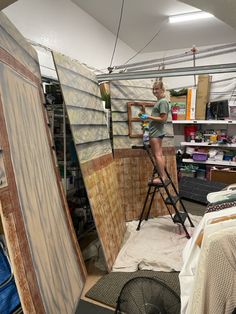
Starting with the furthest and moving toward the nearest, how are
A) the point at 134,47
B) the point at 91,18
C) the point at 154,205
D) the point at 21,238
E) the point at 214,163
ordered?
1. the point at 134,47
2. the point at 214,163
3. the point at 91,18
4. the point at 154,205
5. the point at 21,238

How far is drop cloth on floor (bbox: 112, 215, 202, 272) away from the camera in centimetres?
258

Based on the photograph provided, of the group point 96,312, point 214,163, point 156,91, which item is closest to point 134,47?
point 156,91

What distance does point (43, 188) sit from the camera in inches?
71.9

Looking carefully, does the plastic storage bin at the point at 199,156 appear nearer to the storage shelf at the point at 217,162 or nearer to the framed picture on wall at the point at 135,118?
the storage shelf at the point at 217,162

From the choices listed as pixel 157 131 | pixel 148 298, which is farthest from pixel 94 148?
pixel 148 298

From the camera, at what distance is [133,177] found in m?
3.71

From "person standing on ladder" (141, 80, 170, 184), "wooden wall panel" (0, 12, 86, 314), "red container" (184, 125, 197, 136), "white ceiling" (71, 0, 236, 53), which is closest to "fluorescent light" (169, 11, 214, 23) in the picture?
"white ceiling" (71, 0, 236, 53)

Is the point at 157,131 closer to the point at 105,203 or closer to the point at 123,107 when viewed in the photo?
the point at 123,107

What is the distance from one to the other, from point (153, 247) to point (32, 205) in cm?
189

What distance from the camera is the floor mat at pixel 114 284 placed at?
2.16 meters

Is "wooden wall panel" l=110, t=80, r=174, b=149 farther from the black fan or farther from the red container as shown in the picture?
the black fan

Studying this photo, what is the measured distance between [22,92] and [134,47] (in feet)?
15.3

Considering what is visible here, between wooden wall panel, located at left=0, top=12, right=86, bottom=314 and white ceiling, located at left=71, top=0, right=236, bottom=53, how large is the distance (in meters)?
2.56

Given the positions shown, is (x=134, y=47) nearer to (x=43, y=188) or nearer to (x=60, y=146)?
(x=60, y=146)
